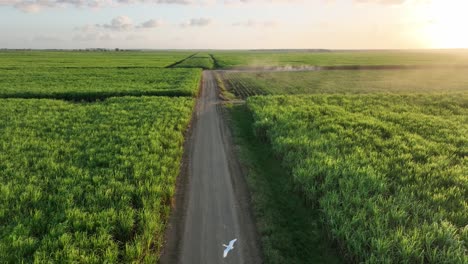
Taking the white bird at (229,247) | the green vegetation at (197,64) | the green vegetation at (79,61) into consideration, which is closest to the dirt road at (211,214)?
the white bird at (229,247)

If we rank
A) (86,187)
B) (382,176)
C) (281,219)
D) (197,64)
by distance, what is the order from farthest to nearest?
(197,64) < (382,176) < (86,187) < (281,219)

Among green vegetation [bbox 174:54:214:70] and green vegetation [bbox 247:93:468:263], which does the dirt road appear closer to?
green vegetation [bbox 247:93:468:263]

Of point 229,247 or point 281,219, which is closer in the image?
point 229,247

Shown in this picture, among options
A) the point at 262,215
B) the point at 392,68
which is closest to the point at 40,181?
the point at 262,215

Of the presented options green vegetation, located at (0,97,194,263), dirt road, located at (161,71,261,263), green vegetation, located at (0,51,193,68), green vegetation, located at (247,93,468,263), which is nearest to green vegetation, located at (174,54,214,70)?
green vegetation, located at (0,51,193,68)

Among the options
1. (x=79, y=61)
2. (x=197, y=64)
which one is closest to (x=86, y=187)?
(x=197, y=64)

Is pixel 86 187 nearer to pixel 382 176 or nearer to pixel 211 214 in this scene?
pixel 211 214
